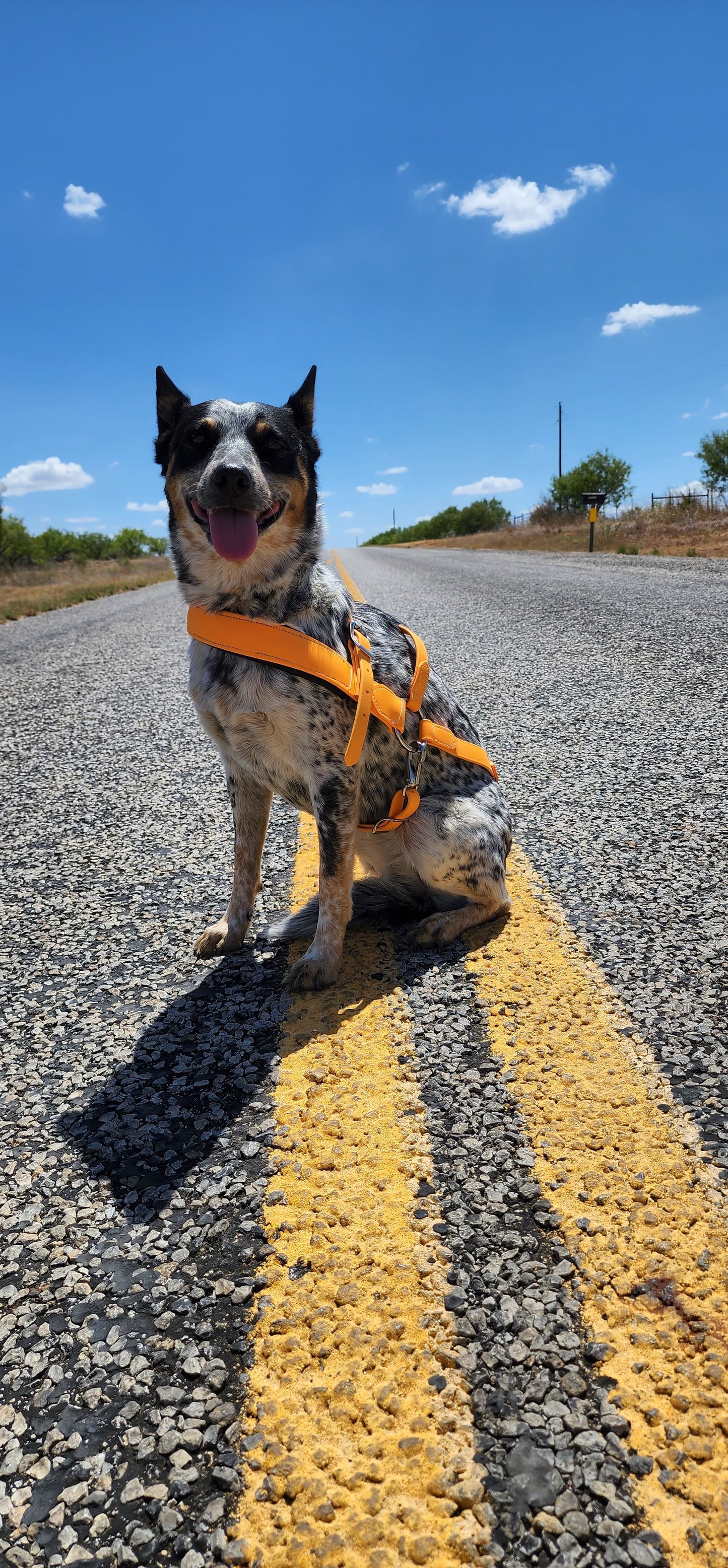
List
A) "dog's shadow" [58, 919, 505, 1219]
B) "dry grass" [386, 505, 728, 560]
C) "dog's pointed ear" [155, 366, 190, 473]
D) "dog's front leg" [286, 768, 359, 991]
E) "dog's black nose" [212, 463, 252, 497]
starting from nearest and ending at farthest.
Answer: "dog's shadow" [58, 919, 505, 1219] < "dog's black nose" [212, 463, 252, 497] < "dog's front leg" [286, 768, 359, 991] < "dog's pointed ear" [155, 366, 190, 473] < "dry grass" [386, 505, 728, 560]

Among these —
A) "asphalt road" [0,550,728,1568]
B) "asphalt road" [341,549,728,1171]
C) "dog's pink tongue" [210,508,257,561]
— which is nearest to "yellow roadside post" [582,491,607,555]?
"asphalt road" [341,549,728,1171]

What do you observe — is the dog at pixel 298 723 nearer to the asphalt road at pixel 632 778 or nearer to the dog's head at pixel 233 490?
the dog's head at pixel 233 490

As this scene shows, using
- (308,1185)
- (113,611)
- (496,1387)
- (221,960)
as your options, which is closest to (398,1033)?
(308,1185)

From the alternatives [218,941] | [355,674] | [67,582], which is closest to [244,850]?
[218,941]

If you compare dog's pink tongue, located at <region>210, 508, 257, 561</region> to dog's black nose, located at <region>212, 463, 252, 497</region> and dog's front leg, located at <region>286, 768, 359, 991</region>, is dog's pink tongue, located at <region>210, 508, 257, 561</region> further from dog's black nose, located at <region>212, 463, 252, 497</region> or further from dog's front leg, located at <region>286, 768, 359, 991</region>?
dog's front leg, located at <region>286, 768, 359, 991</region>

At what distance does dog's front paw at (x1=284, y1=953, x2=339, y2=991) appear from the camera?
2.56 metres

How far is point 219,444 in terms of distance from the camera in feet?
9.01

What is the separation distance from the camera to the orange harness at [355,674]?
102 inches

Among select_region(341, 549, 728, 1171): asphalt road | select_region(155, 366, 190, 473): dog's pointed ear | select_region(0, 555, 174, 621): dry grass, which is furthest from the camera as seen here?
select_region(0, 555, 174, 621): dry grass

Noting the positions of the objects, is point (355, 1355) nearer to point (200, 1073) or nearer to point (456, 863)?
point (200, 1073)

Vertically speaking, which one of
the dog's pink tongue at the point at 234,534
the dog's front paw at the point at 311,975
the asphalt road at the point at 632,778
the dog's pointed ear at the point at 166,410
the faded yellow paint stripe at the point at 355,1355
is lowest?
the faded yellow paint stripe at the point at 355,1355

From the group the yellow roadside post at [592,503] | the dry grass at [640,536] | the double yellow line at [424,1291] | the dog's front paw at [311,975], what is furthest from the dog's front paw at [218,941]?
the yellow roadside post at [592,503]

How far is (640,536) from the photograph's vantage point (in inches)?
1190

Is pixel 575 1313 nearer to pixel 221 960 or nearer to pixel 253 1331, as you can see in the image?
pixel 253 1331
